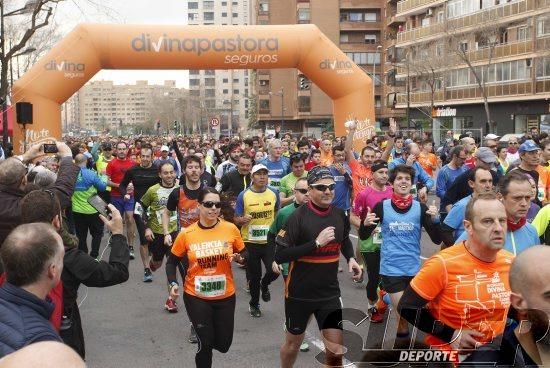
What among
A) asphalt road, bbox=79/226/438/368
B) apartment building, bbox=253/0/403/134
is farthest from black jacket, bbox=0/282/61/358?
apartment building, bbox=253/0/403/134

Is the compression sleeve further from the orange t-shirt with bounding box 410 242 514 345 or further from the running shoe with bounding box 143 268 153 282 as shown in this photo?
the running shoe with bounding box 143 268 153 282

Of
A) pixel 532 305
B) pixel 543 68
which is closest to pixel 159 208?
pixel 532 305

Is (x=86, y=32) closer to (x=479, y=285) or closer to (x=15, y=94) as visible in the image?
(x=15, y=94)

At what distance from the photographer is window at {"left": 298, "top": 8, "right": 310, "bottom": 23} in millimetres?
71812

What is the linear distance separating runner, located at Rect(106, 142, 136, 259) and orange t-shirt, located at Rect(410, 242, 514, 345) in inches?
276

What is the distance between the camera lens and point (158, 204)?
8336mm

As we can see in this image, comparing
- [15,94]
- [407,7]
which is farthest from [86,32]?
[407,7]

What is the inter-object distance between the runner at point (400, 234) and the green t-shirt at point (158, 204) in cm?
312

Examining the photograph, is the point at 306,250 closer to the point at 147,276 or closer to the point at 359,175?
the point at 147,276

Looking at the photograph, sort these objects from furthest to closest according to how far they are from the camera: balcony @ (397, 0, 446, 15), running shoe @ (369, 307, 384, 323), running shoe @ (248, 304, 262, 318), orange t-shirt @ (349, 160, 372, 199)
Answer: balcony @ (397, 0, 446, 15)
orange t-shirt @ (349, 160, 372, 199)
running shoe @ (248, 304, 262, 318)
running shoe @ (369, 307, 384, 323)

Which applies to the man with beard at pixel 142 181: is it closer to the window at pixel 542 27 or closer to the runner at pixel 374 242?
the runner at pixel 374 242

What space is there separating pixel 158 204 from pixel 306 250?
3849mm

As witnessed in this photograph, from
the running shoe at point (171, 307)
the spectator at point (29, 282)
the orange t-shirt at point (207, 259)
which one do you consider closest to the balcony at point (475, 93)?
the running shoe at point (171, 307)

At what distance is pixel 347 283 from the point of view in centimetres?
903
